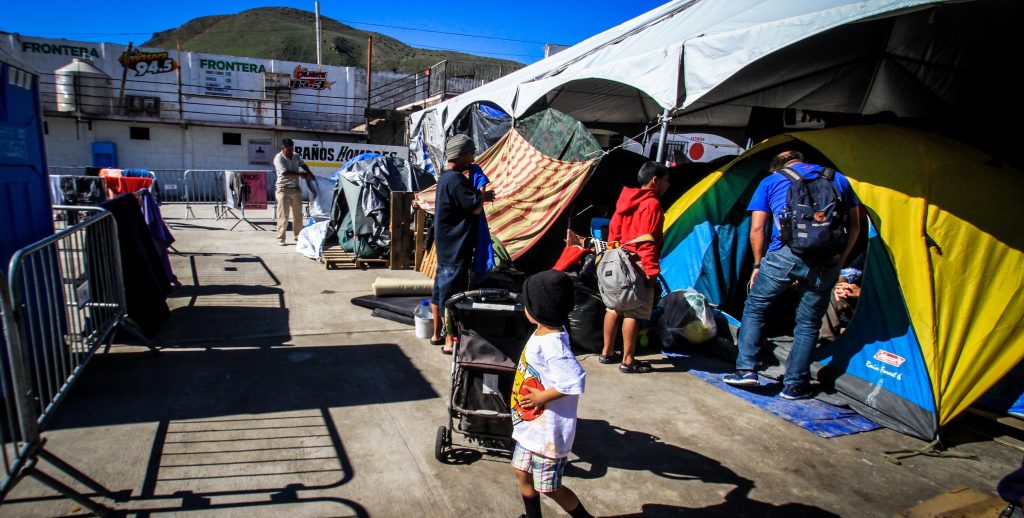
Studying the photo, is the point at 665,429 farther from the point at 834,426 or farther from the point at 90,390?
the point at 90,390

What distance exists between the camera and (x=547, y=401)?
7.53ft

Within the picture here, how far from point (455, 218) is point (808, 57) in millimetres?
4653

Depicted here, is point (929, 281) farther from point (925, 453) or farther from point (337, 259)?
point (337, 259)

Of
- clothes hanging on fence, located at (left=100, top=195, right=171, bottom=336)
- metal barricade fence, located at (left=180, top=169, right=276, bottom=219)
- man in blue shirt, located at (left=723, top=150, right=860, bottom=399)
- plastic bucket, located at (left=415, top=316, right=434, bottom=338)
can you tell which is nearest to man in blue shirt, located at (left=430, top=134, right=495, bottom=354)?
plastic bucket, located at (left=415, top=316, right=434, bottom=338)

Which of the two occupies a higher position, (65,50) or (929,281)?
(65,50)

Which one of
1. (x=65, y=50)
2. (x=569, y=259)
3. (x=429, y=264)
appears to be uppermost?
(x=65, y=50)

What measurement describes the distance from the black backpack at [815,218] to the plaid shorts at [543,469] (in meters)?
2.76

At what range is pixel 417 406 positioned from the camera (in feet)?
12.4

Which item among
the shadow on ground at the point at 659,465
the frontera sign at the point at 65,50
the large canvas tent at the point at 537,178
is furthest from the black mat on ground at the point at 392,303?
the frontera sign at the point at 65,50

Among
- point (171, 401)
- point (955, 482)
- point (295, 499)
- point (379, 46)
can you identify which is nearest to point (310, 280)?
point (171, 401)

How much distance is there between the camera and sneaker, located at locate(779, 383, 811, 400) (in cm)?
437

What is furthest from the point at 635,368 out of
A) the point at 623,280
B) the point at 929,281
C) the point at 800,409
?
the point at 929,281

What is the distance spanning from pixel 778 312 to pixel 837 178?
2.03 metres

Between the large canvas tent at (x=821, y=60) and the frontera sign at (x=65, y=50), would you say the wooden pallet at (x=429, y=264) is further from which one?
the frontera sign at (x=65, y=50)
